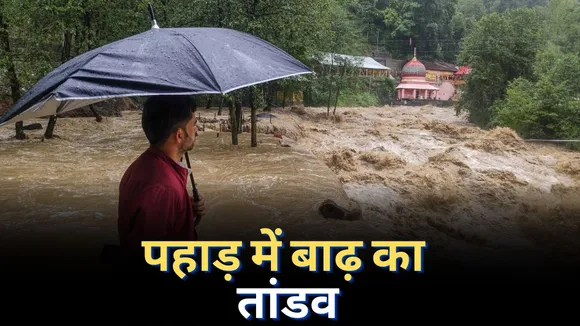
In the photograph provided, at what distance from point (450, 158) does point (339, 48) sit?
12265 mm

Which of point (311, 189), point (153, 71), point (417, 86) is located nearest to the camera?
point (153, 71)

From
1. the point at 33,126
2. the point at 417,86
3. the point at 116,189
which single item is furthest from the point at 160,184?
the point at 417,86

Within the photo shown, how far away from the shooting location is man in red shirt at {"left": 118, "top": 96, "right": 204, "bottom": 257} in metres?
1.81

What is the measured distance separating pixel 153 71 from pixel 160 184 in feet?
1.90

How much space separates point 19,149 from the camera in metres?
13.4

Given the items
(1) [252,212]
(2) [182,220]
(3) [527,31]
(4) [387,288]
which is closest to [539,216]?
(1) [252,212]

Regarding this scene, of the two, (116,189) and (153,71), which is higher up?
(153,71)

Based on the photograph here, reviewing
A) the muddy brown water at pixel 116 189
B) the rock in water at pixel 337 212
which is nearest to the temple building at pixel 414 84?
the muddy brown water at pixel 116 189

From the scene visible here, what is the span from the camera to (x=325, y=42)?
24.2 metres

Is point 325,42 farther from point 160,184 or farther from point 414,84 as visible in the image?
point 160,184

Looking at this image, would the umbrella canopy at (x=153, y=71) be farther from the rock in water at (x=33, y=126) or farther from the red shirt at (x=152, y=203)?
the rock in water at (x=33, y=126)

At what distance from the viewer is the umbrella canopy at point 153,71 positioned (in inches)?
81.3

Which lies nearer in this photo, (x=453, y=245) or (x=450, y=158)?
(x=453, y=245)

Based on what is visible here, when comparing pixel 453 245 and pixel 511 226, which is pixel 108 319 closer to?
pixel 453 245
